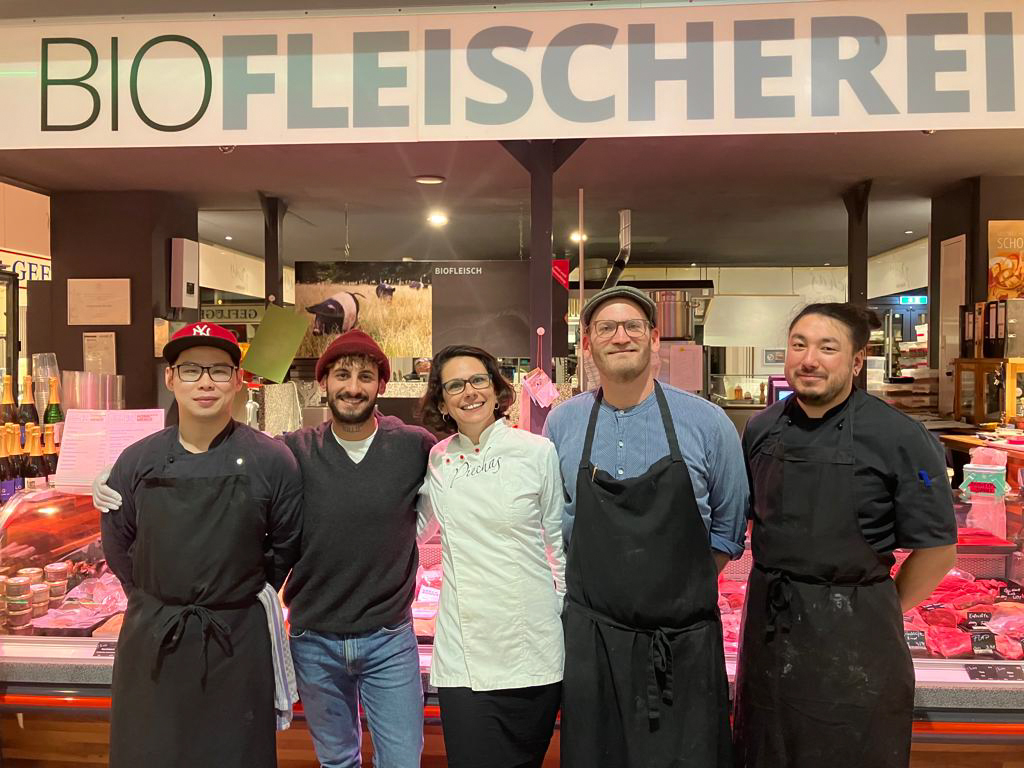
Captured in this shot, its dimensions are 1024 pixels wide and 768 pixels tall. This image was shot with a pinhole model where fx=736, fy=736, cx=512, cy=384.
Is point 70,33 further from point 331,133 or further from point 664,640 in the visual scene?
point 664,640

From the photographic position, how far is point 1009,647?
2.41 m

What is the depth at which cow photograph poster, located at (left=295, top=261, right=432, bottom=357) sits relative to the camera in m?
5.48

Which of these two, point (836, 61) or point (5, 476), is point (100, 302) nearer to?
point (5, 476)

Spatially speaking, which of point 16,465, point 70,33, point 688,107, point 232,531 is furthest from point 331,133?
point 16,465

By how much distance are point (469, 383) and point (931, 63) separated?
5.17 feet

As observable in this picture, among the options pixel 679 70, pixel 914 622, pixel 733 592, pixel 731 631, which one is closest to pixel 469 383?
pixel 679 70

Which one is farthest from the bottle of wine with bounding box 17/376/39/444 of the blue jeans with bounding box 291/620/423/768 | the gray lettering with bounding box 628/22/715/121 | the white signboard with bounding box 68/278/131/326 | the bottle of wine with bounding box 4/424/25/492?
the white signboard with bounding box 68/278/131/326

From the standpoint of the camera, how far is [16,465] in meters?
3.10

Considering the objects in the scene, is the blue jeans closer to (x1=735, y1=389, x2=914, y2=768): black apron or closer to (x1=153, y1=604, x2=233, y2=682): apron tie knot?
(x1=153, y1=604, x2=233, y2=682): apron tie knot

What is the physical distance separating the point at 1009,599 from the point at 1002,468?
56 cm

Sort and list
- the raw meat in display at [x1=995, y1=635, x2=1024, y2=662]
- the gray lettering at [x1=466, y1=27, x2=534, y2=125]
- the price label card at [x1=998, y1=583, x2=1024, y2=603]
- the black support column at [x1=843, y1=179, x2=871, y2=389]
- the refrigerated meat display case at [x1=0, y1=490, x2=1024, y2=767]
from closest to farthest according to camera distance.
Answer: the gray lettering at [x1=466, y1=27, x2=534, y2=125] → the refrigerated meat display case at [x1=0, y1=490, x2=1024, y2=767] → the raw meat in display at [x1=995, y1=635, x2=1024, y2=662] → the price label card at [x1=998, y1=583, x2=1024, y2=603] → the black support column at [x1=843, y1=179, x2=871, y2=389]

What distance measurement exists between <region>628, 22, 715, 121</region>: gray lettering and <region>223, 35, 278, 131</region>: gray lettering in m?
1.08

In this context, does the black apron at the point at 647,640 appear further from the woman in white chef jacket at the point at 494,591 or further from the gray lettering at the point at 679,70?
the gray lettering at the point at 679,70

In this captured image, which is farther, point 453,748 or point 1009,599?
point 1009,599
